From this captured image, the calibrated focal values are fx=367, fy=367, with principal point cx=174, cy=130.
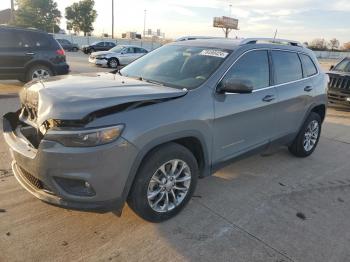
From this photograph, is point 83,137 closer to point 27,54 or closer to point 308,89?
point 308,89

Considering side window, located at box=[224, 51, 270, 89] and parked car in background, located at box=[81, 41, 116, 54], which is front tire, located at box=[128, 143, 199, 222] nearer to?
side window, located at box=[224, 51, 270, 89]

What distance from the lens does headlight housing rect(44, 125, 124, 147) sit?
112 inches

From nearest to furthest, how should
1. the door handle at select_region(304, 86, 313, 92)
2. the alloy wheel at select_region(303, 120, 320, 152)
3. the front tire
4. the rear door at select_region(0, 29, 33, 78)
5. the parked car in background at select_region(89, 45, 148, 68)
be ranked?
the front tire < the door handle at select_region(304, 86, 313, 92) < the alloy wheel at select_region(303, 120, 320, 152) < the rear door at select_region(0, 29, 33, 78) < the parked car in background at select_region(89, 45, 148, 68)

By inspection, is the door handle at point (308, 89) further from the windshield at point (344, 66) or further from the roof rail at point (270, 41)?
the windshield at point (344, 66)

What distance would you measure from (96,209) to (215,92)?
65.5 inches

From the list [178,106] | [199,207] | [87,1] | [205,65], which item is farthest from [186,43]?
[87,1]

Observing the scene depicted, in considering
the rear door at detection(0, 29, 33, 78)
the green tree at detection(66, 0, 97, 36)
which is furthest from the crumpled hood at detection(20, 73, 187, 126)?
the green tree at detection(66, 0, 97, 36)

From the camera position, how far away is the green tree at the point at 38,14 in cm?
5719

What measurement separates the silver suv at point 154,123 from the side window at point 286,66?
0.02m

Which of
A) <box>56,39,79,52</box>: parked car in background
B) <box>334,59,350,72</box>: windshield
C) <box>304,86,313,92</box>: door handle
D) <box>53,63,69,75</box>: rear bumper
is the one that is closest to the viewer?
<box>304,86,313,92</box>: door handle

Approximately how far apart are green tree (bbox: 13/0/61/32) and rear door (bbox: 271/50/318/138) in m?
57.6

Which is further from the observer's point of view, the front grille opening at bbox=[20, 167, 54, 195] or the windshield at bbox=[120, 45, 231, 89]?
the windshield at bbox=[120, 45, 231, 89]

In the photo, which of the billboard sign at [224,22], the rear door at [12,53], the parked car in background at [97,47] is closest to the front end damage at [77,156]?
the rear door at [12,53]

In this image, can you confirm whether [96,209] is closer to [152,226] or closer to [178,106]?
[152,226]
